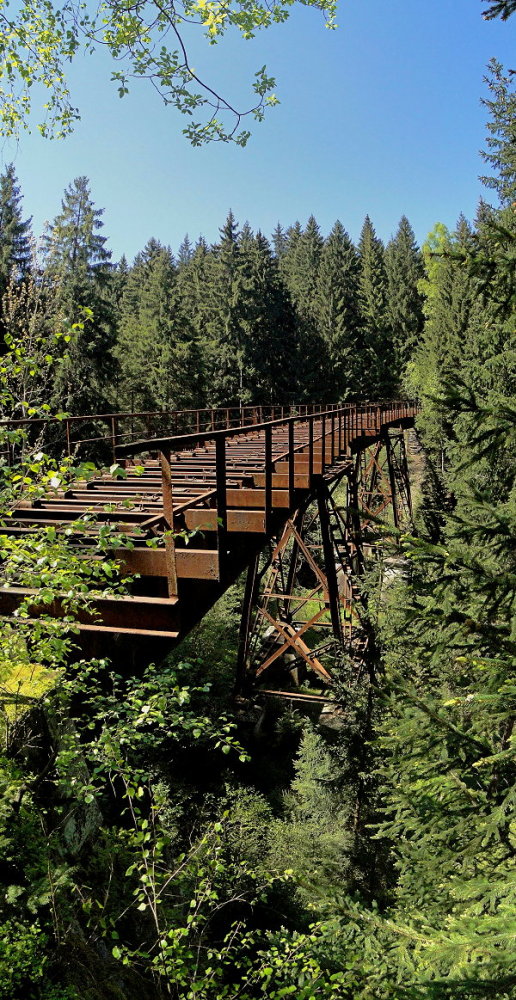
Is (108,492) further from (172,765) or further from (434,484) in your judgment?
(434,484)

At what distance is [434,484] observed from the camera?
2541 cm

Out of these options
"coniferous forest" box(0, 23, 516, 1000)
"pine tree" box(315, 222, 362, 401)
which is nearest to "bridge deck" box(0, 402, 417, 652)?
"coniferous forest" box(0, 23, 516, 1000)

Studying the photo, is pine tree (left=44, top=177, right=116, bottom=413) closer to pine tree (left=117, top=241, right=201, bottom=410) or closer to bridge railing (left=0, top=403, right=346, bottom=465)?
bridge railing (left=0, top=403, right=346, bottom=465)

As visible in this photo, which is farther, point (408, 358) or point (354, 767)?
point (408, 358)

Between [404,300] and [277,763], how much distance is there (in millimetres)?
47335

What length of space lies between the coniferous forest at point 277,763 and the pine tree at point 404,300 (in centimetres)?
2292

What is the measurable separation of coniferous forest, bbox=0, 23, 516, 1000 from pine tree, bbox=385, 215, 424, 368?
2292cm

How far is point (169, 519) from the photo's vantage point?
327cm

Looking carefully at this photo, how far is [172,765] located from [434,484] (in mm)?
18222

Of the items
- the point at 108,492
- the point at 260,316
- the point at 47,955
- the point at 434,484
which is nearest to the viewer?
the point at 47,955

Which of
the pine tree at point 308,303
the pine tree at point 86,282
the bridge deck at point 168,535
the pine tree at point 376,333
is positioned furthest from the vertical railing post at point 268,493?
the pine tree at point 376,333

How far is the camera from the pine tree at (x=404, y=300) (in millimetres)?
49472

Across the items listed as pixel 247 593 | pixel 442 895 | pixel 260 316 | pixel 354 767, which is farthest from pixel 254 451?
pixel 260 316

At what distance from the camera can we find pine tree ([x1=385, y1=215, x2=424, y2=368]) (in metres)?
49.5
